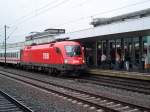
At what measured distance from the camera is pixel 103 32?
28516 mm

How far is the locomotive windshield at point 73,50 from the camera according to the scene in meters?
28.9

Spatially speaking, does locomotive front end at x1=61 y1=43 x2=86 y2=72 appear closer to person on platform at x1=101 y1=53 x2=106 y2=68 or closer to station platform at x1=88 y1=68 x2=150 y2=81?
station platform at x1=88 y1=68 x2=150 y2=81

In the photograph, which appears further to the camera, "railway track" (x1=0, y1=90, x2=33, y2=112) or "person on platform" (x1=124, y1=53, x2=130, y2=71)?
"person on platform" (x1=124, y1=53, x2=130, y2=71)

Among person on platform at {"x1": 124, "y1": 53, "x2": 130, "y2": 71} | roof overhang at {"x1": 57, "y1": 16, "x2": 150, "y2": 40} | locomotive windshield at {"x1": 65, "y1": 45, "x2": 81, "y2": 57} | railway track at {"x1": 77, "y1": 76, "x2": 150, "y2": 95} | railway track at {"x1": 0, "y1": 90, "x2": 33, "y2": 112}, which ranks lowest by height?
railway track at {"x1": 0, "y1": 90, "x2": 33, "y2": 112}

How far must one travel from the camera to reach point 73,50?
29.2m

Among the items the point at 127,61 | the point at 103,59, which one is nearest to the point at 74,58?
the point at 127,61

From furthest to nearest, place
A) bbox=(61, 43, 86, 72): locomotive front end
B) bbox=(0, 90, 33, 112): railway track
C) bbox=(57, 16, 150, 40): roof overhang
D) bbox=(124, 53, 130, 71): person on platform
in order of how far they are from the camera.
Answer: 1. bbox=(124, 53, 130, 71): person on platform
2. bbox=(61, 43, 86, 72): locomotive front end
3. bbox=(57, 16, 150, 40): roof overhang
4. bbox=(0, 90, 33, 112): railway track

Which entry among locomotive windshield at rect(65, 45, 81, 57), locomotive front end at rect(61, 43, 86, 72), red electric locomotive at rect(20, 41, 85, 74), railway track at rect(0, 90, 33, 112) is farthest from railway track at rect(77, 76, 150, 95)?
railway track at rect(0, 90, 33, 112)

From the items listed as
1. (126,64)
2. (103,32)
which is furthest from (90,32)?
(126,64)

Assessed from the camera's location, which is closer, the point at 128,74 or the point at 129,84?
the point at 129,84

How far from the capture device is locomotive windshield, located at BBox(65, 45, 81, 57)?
28859mm

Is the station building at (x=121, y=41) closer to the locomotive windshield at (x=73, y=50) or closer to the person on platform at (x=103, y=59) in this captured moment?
the person on platform at (x=103, y=59)

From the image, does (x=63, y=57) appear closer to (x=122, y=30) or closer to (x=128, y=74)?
(x=122, y=30)

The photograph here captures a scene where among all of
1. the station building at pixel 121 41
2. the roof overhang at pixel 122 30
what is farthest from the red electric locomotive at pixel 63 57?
the station building at pixel 121 41
